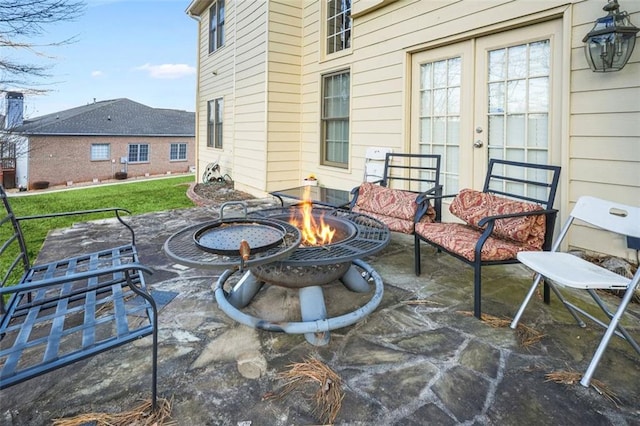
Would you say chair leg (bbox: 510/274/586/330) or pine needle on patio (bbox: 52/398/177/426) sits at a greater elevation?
chair leg (bbox: 510/274/586/330)

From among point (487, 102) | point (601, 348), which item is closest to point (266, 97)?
point (487, 102)

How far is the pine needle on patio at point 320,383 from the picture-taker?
4.67 ft

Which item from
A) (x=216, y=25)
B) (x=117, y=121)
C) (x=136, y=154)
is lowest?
(x=136, y=154)

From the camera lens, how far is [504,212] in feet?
8.86

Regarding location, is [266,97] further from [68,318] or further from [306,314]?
[306,314]

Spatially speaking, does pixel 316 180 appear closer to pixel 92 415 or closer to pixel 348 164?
pixel 348 164

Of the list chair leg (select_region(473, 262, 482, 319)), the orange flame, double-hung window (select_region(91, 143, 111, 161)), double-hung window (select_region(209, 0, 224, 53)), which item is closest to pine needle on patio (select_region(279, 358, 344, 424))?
the orange flame

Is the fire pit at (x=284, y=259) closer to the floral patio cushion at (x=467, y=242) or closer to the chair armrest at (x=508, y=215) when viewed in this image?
the floral patio cushion at (x=467, y=242)

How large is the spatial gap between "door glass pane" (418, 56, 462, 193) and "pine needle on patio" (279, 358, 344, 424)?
10.3ft

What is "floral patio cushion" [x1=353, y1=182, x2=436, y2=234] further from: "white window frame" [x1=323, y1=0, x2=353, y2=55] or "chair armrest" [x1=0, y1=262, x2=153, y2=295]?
"white window frame" [x1=323, y1=0, x2=353, y2=55]

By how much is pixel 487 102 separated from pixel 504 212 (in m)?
1.64

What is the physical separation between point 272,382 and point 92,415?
0.70 m

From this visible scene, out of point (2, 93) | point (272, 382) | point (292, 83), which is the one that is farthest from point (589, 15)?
point (2, 93)

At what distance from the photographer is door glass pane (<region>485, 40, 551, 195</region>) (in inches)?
132
